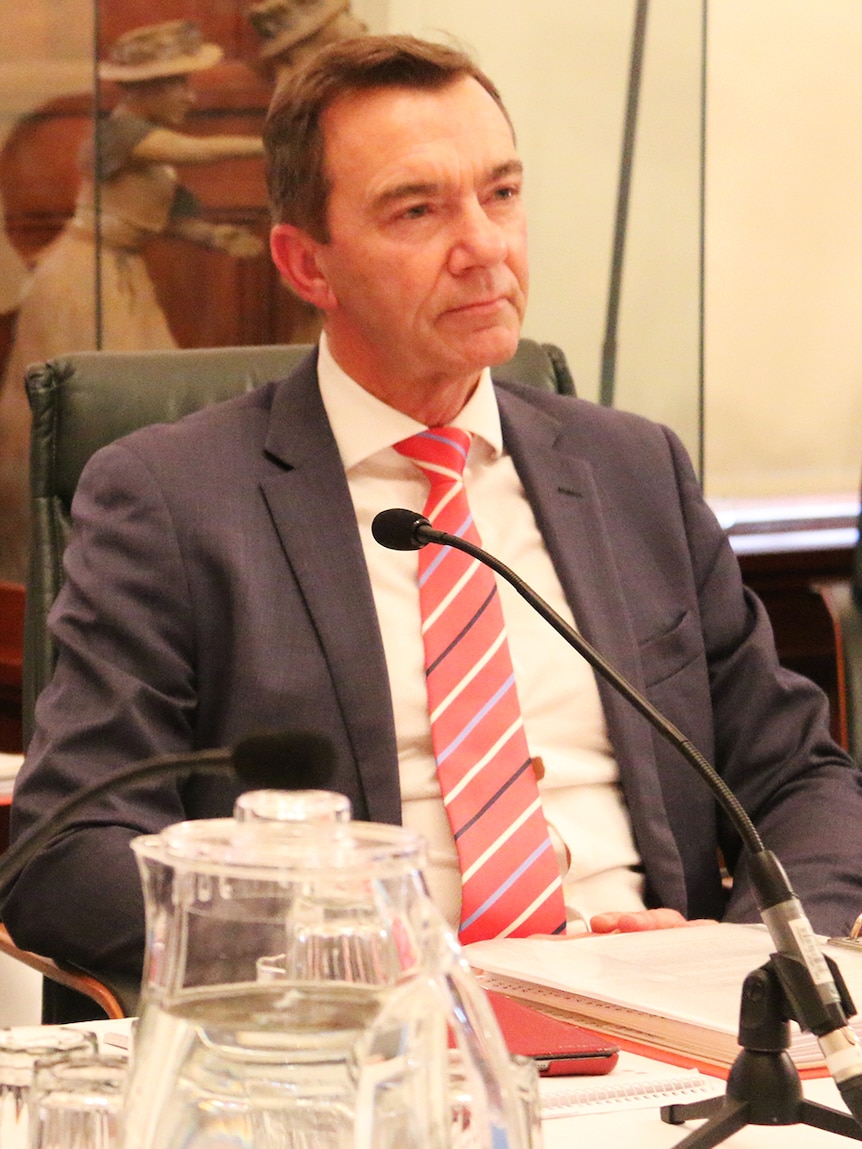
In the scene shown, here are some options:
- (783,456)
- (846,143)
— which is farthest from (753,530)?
(846,143)

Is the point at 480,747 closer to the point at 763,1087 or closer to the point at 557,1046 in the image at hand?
the point at 557,1046

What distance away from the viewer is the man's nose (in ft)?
5.66

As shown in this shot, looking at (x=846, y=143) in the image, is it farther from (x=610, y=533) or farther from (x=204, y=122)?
(x=610, y=533)

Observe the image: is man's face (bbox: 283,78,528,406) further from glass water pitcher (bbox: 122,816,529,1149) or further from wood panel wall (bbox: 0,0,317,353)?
wood panel wall (bbox: 0,0,317,353)

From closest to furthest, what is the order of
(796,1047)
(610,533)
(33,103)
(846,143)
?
(796,1047) → (610,533) → (33,103) → (846,143)

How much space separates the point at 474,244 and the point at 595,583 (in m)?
0.39

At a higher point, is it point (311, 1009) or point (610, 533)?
point (311, 1009)

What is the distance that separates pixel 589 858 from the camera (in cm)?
164

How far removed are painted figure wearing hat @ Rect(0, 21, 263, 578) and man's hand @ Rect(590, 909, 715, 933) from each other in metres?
2.02

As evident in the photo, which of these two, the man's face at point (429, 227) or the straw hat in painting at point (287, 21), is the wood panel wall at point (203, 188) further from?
the man's face at point (429, 227)

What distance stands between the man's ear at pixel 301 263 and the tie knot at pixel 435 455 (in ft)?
0.70

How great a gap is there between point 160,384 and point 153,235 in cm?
151

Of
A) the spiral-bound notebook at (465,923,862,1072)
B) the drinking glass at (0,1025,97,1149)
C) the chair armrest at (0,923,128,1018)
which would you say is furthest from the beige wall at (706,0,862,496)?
the drinking glass at (0,1025,97,1149)

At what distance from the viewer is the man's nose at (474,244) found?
1.72 m
